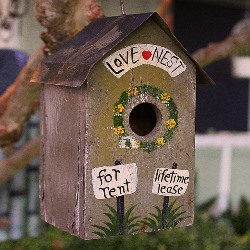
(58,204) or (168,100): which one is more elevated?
(168,100)

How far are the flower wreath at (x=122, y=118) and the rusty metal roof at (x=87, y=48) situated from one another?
0.15 meters

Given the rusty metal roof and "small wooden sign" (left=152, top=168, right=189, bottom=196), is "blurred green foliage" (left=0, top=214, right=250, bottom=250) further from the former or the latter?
the rusty metal roof

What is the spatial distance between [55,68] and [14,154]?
1350 millimetres

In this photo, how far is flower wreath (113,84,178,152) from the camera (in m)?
2.11

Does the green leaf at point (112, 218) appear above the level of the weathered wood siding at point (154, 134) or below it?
below

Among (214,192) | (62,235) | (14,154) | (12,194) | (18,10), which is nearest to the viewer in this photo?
(14,154)

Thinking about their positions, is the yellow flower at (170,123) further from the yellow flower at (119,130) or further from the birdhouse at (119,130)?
the yellow flower at (119,130)

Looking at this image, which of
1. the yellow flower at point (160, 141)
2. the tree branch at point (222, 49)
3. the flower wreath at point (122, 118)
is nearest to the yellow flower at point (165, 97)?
the flower wreath at point (122, 118)

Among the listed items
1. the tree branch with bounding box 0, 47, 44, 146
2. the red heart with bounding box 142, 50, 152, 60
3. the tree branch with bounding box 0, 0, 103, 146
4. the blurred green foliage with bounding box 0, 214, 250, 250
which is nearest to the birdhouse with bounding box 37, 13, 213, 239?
the red heart with bounding box 142, 50, 152, 60

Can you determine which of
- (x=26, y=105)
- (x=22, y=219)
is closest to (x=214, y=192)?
(x=22, y=219)

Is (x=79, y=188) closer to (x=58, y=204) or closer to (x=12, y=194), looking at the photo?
(x=58, y=204)

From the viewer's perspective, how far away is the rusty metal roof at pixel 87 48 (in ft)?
6.73

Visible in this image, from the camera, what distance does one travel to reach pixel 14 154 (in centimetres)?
346

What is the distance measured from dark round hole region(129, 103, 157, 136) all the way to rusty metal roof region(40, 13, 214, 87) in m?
0.22
